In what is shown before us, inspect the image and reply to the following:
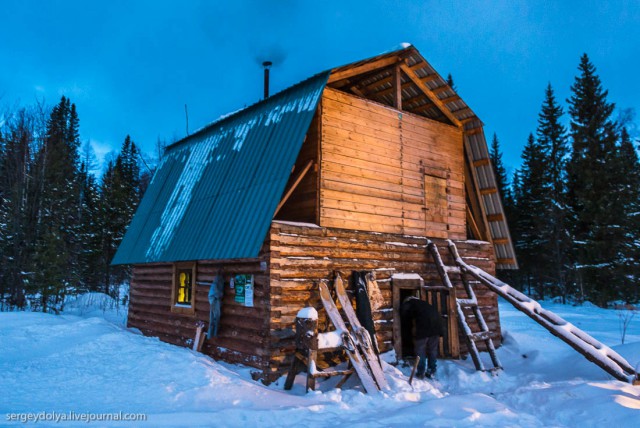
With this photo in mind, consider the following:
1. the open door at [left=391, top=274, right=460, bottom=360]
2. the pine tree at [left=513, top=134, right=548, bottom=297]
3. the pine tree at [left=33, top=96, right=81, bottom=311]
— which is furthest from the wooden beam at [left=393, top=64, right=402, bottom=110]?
the pine tree at [left=513, top=134, right=548, bottom=297]

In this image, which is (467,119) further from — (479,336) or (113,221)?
(113,221)

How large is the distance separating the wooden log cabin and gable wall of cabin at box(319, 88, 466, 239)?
37 millimetres

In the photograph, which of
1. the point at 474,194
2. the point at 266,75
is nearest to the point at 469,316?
the point at 474,194

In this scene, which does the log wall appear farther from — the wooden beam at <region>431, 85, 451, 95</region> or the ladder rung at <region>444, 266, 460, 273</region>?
the wooden beam at <region>431, 85, 451, 95</region>

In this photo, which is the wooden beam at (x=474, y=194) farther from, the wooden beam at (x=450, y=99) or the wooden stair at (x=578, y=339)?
the wooden stair at (x=578, y=339)

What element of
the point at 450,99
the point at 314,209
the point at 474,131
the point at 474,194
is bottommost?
the point at 314,209

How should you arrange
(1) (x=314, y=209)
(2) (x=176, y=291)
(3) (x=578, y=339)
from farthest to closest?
(2) (x=176, y=291) → (1) (x=314, y=209) → (3) (x=578, y=339)

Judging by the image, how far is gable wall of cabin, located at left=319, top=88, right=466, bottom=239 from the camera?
10.8 m

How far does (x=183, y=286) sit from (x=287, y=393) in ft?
19.9

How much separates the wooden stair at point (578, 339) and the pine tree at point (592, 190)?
23.0 meters

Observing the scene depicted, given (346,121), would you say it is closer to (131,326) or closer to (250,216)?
(250,216)

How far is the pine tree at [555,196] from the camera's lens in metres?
35.1

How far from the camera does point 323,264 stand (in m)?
10.2

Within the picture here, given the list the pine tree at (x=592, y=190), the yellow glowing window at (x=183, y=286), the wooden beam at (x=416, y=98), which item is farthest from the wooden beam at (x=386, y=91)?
the pine tree at (x=592, y=190)
